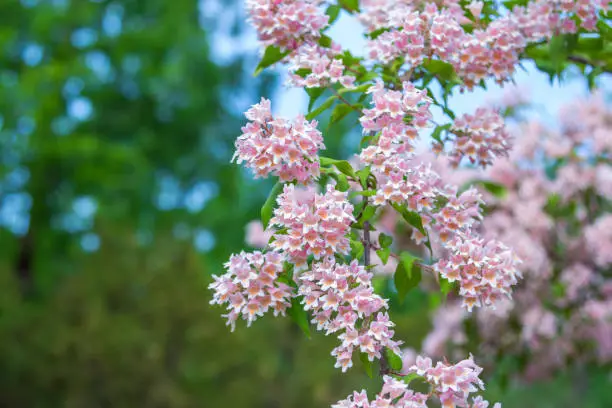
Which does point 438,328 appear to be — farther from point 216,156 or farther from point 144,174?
point 216,156

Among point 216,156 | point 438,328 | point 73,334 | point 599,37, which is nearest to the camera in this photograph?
point 599,37

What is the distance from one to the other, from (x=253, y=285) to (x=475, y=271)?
65 cm

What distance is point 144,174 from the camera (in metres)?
13.2

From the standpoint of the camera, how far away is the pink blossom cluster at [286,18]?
2.54m

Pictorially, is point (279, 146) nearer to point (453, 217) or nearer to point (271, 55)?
point (453, 217)

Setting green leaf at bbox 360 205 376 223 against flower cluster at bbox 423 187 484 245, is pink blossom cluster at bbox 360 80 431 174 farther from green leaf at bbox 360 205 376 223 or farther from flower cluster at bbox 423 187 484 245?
flower cluster at bbox 423 187 484 245

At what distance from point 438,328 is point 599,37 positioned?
12.4ft

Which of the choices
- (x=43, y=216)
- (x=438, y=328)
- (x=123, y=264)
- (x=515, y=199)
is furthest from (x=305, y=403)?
(x=515, y=199)

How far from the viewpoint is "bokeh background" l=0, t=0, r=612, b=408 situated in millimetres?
10859

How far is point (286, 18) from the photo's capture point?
253 centimetres

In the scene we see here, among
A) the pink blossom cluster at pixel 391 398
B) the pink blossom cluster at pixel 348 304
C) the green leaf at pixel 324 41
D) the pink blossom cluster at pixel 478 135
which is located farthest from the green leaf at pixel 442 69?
the pink blossom cluster at pixel 391 398

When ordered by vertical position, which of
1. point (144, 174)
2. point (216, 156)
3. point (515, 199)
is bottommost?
point (515, 199)

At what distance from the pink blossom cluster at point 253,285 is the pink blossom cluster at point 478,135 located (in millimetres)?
886

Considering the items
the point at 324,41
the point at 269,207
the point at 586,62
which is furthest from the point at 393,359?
the point at 586,62
